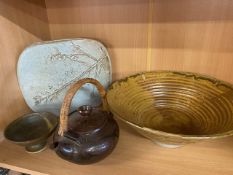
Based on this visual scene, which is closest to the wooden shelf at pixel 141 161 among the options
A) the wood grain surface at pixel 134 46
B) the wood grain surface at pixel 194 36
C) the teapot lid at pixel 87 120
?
the wood grain surface at pixel 134 46

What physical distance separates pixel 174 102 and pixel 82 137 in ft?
1.11

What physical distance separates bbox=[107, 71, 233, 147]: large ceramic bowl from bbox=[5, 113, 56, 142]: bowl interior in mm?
213

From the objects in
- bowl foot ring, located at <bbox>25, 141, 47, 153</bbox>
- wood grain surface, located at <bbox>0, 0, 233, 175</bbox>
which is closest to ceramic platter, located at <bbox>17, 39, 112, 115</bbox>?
wood grain surface, located at <bbox>0, 0, 233, 175</bbox>

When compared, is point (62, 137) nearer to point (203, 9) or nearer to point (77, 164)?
point (77, 164)

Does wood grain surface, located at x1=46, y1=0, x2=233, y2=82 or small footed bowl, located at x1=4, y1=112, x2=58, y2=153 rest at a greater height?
wood grain surface, located at x1=46, y1=0, x2=233, y2=82

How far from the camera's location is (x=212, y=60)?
2.43ft

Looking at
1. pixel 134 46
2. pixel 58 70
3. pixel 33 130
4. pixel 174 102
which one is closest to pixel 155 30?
pixel 134 46

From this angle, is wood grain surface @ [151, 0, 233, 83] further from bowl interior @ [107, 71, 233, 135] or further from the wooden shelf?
the wooden shelf

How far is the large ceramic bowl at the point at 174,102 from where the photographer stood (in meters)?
0.64

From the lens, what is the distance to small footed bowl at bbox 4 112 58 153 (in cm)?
63

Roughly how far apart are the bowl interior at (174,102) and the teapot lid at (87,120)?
41 millimetres

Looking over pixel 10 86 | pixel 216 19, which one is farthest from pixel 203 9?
pixel 10 86

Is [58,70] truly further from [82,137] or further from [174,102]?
[174,102]

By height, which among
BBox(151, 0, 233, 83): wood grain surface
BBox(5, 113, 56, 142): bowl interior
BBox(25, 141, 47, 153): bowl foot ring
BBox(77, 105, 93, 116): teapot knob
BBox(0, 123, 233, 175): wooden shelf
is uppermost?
BBox(151, 0, 233, 83): wood grain surface
